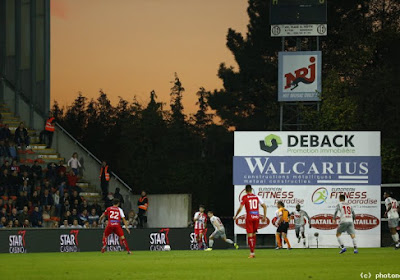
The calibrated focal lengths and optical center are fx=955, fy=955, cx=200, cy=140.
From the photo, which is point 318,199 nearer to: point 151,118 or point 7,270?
point 7,270

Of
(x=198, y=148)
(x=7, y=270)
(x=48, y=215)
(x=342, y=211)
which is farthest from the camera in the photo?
(x=198, y=148)

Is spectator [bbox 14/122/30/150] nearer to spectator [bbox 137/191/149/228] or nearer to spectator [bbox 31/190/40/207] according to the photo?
spectator [bbox 31/190/40/207]

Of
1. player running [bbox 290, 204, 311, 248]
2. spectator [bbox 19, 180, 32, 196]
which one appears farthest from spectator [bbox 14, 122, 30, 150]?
player running [bbox 290, 204, 311, 248]

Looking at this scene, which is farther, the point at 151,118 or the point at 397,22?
the point at 151,118

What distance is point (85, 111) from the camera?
90938 millimetres

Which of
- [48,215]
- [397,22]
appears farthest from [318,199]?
[397,22]

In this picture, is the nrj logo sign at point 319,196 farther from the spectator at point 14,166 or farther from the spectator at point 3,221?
the spectator at point 14,166

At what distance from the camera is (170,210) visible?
4825 cm

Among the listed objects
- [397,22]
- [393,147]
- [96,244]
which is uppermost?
[397,22]

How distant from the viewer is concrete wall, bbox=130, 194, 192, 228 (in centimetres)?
4791

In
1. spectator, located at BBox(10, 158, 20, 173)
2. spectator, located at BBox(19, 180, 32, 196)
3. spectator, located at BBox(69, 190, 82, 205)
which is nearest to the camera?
spectator, located at BBox(19, 180, 32, 196)

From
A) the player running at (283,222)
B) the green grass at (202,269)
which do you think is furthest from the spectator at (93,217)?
the green grass at (202,269)

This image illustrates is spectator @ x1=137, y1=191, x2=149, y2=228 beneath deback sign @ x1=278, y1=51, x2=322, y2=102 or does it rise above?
beneath

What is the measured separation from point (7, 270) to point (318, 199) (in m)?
22.4
